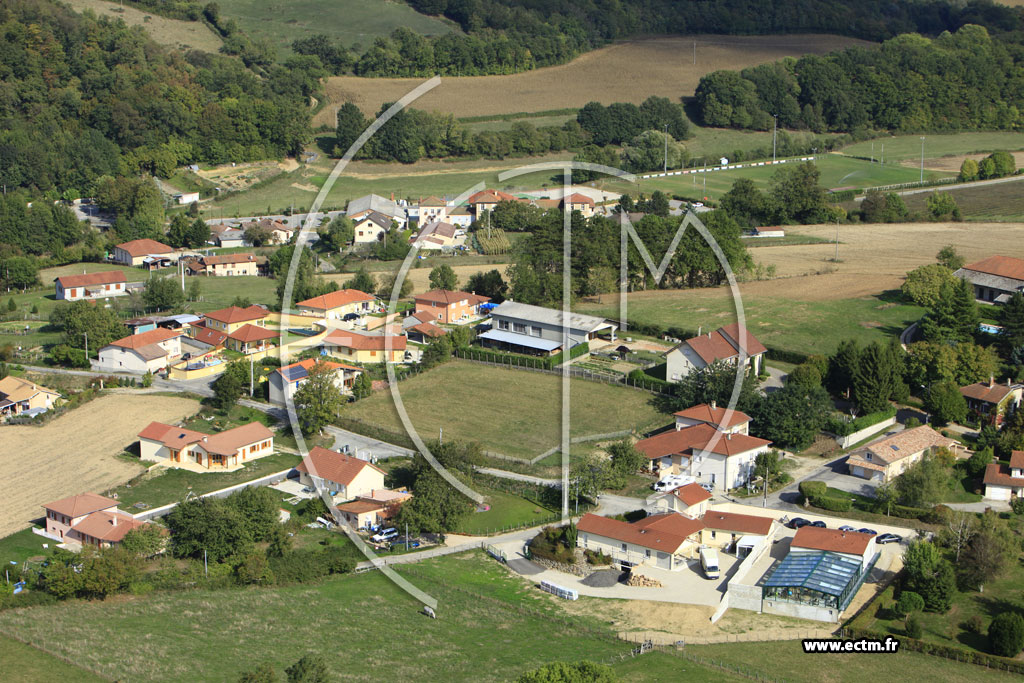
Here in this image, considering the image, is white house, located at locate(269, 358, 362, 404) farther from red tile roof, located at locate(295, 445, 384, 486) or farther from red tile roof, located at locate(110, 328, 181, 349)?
red tile roof, located at locate(110, 328, 181, 349)

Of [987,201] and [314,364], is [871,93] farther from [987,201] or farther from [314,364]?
[314,364]

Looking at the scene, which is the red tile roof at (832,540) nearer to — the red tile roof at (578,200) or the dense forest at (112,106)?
the red tile roof at (578,200)

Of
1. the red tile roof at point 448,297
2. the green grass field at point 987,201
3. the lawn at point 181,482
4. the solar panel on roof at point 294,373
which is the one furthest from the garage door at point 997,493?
the green grass field at point 987,201

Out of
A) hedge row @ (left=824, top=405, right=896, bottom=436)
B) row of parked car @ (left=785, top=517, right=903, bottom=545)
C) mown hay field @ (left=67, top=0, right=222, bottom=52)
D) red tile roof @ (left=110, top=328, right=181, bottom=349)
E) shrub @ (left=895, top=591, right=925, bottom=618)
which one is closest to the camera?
shrub @ (left=895, top=591, right=925, bottom=618)

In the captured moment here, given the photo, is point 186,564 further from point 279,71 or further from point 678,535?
point 279,71

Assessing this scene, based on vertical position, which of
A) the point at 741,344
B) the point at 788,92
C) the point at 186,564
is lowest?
the point at 186,564

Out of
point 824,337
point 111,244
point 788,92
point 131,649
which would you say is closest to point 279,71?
point 111,244

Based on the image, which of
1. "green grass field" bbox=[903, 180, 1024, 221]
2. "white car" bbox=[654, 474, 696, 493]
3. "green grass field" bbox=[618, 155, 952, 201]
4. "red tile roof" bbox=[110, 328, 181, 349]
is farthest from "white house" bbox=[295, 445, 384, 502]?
"green grass field" bbox=[903, 180, 1024, 221]
